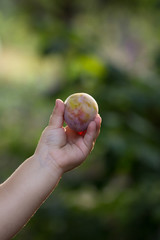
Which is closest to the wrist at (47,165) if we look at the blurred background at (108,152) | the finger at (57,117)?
the finger at (57,117)

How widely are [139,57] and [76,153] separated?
8527 millimetres

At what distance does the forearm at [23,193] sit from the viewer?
133 cm

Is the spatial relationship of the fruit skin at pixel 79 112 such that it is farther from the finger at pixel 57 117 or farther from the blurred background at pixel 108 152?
the blurred background at pixel 108 152

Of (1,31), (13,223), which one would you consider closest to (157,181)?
(13,223)

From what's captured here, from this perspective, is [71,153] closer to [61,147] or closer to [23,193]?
[61,147]

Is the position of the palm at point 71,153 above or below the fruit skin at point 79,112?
below

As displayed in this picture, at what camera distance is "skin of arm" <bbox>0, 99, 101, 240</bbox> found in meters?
1.34

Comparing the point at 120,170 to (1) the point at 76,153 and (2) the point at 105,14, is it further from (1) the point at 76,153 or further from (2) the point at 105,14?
(2) the point at 105,14

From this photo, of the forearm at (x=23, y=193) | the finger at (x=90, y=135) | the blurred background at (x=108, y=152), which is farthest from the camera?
the blurred background at (x=108, y=152)

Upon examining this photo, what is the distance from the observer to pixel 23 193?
1352mm

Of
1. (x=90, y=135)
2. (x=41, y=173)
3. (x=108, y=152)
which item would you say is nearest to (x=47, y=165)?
(x=41, y=173)

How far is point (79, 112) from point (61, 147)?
131 mm

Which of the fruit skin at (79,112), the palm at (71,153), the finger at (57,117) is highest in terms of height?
the finger at (57,117)

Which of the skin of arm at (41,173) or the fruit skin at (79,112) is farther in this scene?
the fruit skin at (79,112)
